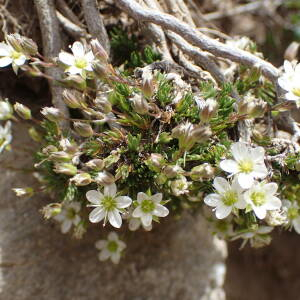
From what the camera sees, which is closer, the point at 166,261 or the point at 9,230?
the point at 9,230

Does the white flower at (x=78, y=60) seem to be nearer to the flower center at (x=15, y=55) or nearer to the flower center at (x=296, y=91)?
the flower center at (x=15, y=55)

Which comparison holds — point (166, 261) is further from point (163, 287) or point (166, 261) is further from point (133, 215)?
point (133, 215)

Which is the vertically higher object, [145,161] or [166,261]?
[145,161]

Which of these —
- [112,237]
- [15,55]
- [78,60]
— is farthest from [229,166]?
[15,55]

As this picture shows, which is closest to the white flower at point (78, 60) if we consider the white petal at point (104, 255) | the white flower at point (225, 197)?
the white flower at point (225, 197)

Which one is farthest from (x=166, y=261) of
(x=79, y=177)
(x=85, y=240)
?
(x=79, y=177)

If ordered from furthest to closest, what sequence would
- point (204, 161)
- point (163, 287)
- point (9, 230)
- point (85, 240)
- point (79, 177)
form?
point (163, 287), point (85, 240), point (9, 230), point (204, 161), point (79, 177)

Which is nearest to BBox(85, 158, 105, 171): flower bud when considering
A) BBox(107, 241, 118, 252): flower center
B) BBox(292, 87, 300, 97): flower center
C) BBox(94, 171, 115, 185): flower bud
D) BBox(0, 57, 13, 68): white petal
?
BBox(94, 171, 115, 185): flower bud
